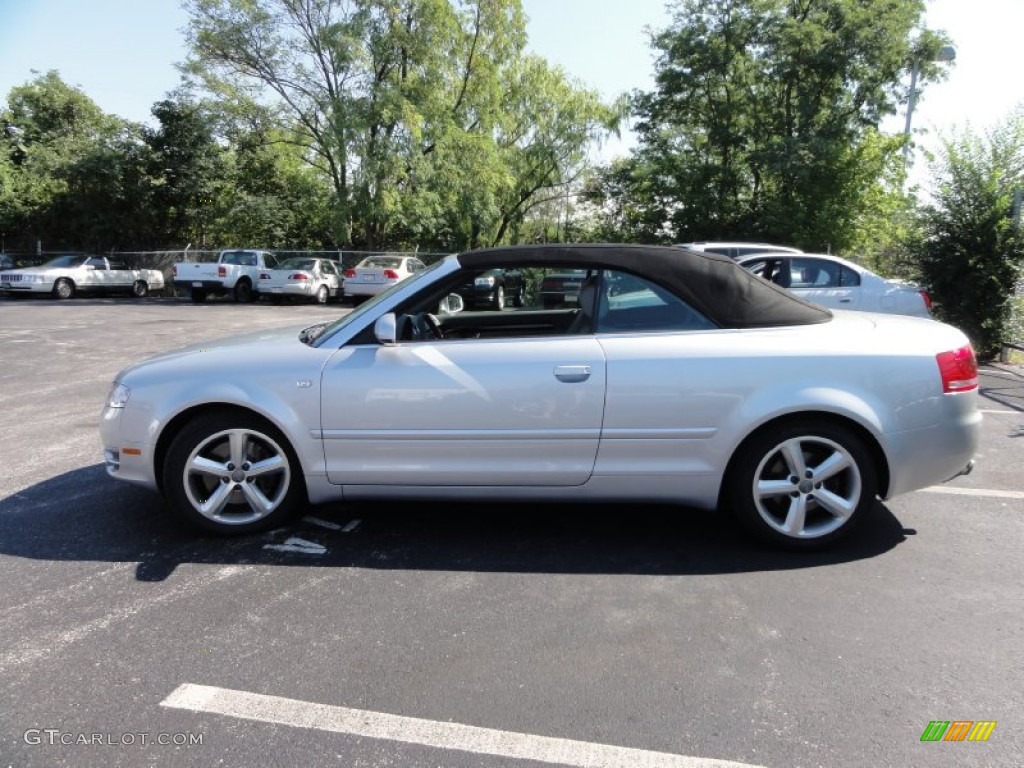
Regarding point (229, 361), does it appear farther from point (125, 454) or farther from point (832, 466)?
point (832, 466)

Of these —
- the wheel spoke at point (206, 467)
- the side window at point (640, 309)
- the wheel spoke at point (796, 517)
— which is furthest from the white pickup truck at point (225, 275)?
the wheel spoke at point (796, 517)

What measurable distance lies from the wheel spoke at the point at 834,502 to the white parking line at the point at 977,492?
1423 millimetres

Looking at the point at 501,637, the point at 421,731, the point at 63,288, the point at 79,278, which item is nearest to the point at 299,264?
the point at 79,278

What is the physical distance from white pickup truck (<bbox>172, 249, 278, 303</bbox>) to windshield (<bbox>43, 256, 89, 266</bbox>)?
4042 mm

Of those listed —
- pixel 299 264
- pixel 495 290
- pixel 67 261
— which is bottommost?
pixel 495 290

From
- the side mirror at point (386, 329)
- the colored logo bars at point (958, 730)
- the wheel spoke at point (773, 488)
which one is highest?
the side mirror at point (386, 329)

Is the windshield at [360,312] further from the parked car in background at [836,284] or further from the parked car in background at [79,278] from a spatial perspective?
the parked car in background at [79,278]

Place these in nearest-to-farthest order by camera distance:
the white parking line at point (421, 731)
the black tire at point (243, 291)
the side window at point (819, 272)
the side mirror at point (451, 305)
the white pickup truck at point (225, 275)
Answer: the white parking line at point (421, 731) < the side mirror at point (451, 305) < the side window at point (819, 272) < the white pickup truck at point (225, 275) < the black tire at point (243, 291)

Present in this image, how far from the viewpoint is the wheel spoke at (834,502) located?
11.7ft

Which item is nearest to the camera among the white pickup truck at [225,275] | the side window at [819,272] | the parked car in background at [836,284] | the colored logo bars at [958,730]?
the colored logo bars at [958,730]

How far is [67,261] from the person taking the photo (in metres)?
23.3

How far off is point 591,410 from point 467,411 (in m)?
0.64

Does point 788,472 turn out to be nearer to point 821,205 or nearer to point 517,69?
point 821,205

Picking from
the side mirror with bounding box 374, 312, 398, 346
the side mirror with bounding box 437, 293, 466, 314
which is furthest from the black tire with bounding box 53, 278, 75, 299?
the side mirror with bounding box 374, 312, 398, 346
